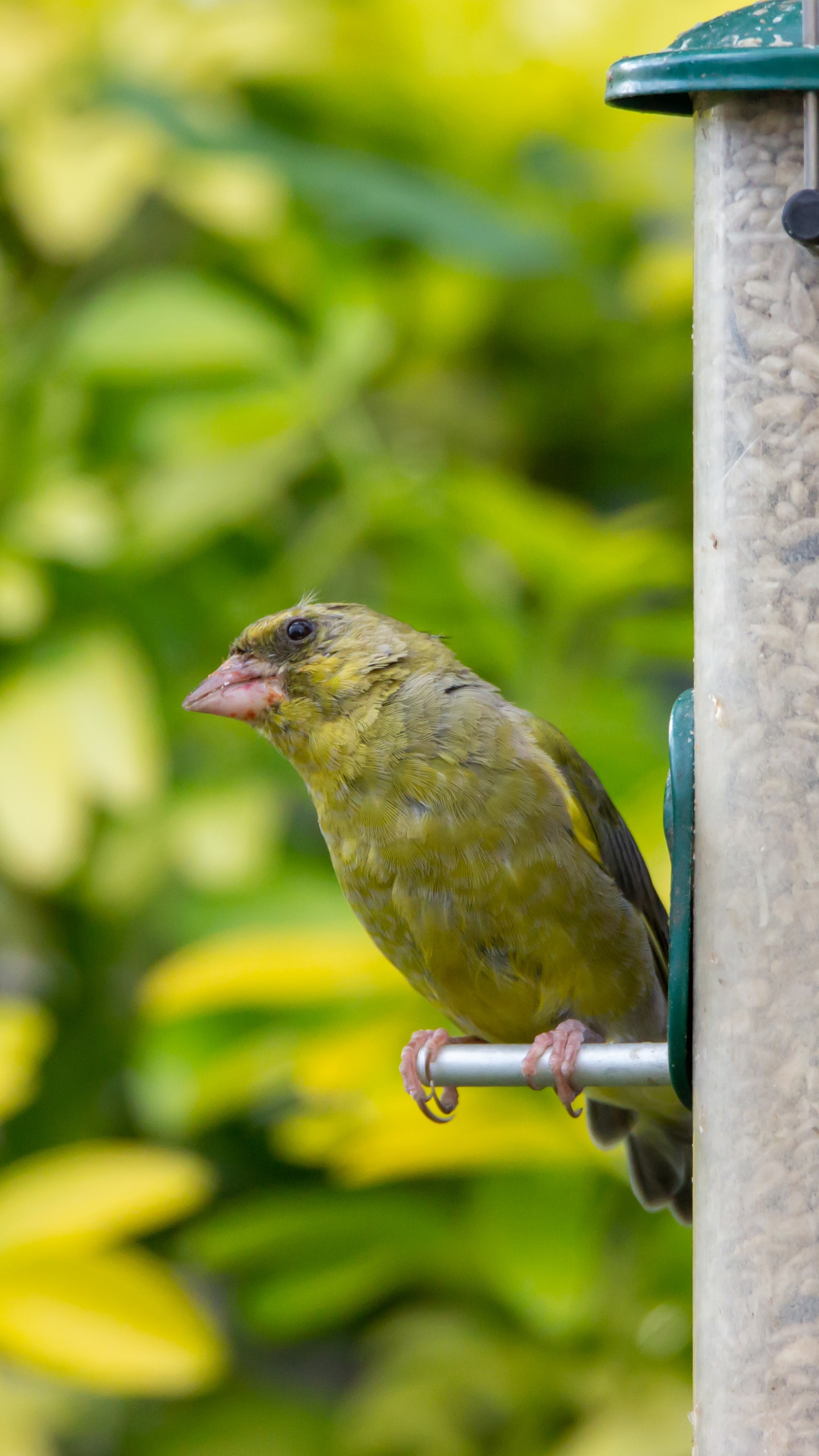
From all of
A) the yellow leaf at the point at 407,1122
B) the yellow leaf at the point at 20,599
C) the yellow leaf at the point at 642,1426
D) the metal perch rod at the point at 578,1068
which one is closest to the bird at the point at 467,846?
the metal perch rod at the point at 578,1068

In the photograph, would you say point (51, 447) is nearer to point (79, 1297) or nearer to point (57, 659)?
point (57, 659)

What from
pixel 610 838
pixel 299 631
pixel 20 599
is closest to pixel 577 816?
pixel 610 838

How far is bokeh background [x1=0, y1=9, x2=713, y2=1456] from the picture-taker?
3.74m

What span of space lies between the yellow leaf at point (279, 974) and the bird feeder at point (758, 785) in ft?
4.02

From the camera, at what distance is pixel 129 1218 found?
12.2 feet

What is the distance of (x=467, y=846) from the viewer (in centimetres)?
288

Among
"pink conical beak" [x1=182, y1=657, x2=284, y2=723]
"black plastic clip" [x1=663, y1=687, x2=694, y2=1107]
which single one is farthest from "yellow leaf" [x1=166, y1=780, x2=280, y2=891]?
"black plastic clip" [x1=663, y1=687, x2=694, y2=1107]

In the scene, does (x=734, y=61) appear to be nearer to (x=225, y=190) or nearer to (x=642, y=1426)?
(x=225, y=190)

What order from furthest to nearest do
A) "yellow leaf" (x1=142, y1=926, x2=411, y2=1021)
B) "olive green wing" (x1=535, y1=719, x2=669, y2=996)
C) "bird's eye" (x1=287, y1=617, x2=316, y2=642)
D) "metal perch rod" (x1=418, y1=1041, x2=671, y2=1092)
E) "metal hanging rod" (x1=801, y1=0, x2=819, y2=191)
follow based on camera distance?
"yellow leaf" (x1=142, y1=926, x2=411, y2=1021) → "bird's eye" (x1=287, y1=617, x2=316, y2=642) → "olive green wing" (x1=535, y1=719, x2=669, y2=996) → "metal perch rod" (x1=418, y1=1041, x2=671, y2=1092) → "metal hanging rod" (x1=801, y1=0, x2=819, y2=191)

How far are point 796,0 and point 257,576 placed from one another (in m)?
2.73

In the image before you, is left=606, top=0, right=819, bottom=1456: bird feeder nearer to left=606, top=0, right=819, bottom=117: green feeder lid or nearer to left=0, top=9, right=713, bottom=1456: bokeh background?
left=606, top=0, right=819, bottom=117: green feeder lid

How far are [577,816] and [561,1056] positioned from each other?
510mm

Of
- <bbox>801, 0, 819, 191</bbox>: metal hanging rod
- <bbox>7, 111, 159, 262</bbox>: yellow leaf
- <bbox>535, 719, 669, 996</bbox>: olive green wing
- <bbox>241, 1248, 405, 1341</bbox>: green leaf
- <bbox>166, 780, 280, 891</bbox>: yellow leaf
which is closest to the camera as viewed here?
<bbox>801, 0, 819, 191</bbox>: metal hanging rod

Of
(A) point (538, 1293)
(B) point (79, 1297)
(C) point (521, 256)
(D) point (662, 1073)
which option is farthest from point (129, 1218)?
(C) point (521, 256)
